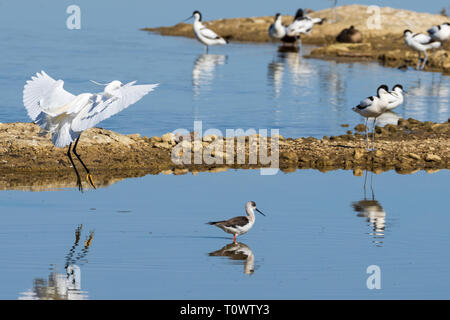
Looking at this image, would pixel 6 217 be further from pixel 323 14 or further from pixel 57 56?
pixel 323 14

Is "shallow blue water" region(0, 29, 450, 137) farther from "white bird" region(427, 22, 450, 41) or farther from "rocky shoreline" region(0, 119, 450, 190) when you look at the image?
"white bird" region(427, 22, 450, 41)

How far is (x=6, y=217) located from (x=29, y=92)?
7.34 ft

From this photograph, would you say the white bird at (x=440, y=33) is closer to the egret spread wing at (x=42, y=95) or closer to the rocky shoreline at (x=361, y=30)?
the rocky shoreline at (x=361, y=30)

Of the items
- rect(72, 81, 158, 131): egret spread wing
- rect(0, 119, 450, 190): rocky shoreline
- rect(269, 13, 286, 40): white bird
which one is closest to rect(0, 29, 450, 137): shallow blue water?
rect(269, 13, 286, 40): white bird

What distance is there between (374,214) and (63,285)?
548 cm

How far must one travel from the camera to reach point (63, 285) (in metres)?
10.1

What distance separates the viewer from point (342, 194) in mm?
15219

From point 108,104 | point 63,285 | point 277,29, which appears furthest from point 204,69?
point 63,285

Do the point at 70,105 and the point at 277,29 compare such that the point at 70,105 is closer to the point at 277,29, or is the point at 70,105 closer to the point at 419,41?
the point at 419,41

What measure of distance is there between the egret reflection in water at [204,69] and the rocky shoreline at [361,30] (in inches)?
186

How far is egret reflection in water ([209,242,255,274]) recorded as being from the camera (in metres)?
11.0

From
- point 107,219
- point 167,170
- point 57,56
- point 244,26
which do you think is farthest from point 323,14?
point 107,219

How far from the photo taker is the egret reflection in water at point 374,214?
41.1 ft

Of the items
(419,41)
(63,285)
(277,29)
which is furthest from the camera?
(277,29)
